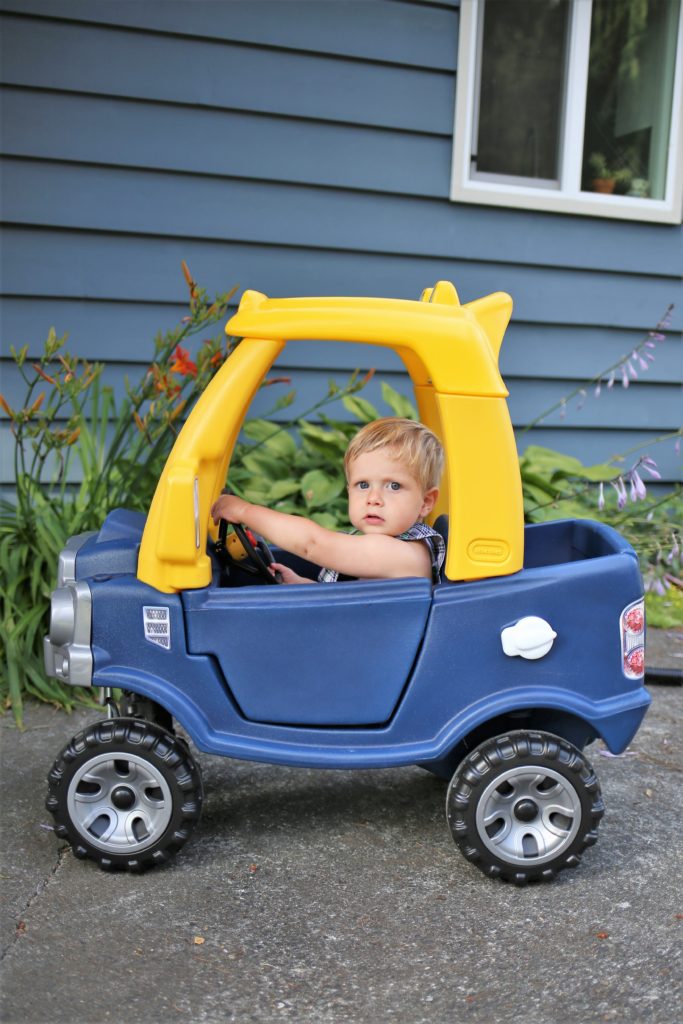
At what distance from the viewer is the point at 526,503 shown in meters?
4.06

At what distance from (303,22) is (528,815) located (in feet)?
10.5

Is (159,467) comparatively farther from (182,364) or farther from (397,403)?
(397,403)

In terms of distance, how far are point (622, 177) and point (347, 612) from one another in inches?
135

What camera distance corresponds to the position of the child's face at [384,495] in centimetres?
219

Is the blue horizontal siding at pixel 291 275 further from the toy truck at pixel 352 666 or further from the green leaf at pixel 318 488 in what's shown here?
the toy truck at pixel 352 666

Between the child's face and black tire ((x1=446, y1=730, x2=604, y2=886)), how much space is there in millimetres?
513

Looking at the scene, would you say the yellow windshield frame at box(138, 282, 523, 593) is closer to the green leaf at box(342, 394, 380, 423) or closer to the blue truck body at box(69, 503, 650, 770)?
the blue truck body at box(69, 503, 650, 770)

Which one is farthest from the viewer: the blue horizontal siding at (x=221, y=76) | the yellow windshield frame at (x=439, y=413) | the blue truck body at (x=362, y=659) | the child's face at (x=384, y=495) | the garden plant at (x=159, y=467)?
the blue horizontal siding at (x=221, y=76)

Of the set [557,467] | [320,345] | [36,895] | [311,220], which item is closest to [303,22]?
[311,220]

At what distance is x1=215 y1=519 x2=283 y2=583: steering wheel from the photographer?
88.0 inches

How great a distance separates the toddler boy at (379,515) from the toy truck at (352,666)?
8 centimetres

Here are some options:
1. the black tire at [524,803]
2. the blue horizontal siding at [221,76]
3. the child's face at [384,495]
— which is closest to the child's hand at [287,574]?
the child's face at [384,495]

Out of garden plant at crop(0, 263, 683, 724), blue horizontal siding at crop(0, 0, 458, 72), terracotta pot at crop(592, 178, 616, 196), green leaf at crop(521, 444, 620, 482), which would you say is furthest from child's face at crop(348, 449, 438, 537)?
terracotta pot at crop(592, 178, 616, 196)

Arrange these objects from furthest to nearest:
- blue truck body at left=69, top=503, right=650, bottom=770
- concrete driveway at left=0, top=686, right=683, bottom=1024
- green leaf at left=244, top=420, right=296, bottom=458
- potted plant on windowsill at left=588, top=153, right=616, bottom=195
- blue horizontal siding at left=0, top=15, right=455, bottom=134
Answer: potted plant on windowsill at left=588, top=153, right=616, bottom=195, green leaf at left=244, top=420, right=296, bottom=458, blue horizontal siding at left=0, top=15, right=455, bottom=134, blue truck body at left=69, top=503, right=650, bottom=770, concrete driveway at left=0, top=686, right=683, bottom=1024
